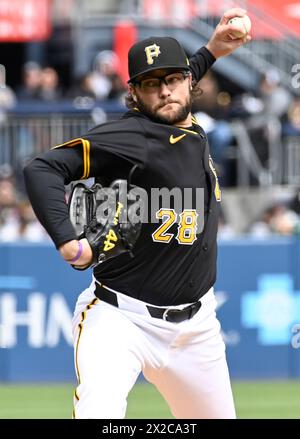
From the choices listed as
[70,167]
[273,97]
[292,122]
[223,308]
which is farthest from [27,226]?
[70,167]

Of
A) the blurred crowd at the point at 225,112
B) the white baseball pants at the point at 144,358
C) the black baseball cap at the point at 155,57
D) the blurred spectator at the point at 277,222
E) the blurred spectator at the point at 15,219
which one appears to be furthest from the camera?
the blurred crowd at the point at 225,112

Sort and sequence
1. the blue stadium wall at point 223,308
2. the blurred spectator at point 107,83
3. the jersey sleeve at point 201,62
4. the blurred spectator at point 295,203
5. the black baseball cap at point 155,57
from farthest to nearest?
the blurred spectator at point 107,83 → the blurred spectator at point 295,203 → the blue stadium wall at point 223,308 → the jersey sleeve at point 201,62 → the black baseball cap at point 155,57

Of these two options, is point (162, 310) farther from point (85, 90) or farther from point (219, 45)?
point (85, 90)

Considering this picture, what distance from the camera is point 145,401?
10.2 metres

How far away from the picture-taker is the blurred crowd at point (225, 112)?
1357cm

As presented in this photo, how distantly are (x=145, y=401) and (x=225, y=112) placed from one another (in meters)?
5.43

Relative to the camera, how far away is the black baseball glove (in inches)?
202

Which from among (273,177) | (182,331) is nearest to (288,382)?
(273,177)

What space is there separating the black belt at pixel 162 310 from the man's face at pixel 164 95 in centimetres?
95

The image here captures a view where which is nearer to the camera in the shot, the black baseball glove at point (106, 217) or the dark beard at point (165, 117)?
the black baseball glove at point (106, 217)

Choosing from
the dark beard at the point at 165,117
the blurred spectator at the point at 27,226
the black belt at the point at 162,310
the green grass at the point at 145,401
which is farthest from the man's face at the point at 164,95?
the blurred spectator at the point at 27,226

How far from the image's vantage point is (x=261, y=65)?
16.6m

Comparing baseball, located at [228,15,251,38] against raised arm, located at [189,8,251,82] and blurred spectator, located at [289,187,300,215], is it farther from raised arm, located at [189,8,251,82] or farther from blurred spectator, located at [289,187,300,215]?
blurred spectator, located at [289,187,300,215]

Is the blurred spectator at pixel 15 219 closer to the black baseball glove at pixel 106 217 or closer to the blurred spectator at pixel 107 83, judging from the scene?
the blurred spectator at pixel 107 83
